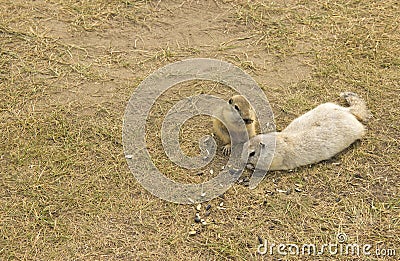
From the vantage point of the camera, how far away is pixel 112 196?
14.7 ft

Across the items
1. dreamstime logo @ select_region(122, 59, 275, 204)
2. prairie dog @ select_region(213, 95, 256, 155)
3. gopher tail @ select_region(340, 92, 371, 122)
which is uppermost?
gopher tail @ select_region(340, 92, 371, 122)

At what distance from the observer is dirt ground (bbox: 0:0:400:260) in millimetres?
4168

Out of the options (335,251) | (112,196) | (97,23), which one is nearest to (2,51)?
(97,23)

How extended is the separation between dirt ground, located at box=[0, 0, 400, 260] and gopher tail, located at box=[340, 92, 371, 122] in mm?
96

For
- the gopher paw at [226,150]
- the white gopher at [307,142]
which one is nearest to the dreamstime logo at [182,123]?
the gopher paw at [226,150]

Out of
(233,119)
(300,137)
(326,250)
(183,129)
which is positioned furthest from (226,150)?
(326,250)

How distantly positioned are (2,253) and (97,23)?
3.47m

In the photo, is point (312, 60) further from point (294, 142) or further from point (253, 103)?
point (294, 142)

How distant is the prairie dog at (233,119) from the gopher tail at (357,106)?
1067 millimetres

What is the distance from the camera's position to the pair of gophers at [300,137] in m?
4.61

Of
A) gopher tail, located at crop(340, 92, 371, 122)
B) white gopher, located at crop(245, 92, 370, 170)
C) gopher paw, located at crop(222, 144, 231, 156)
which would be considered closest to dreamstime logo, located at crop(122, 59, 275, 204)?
gopher paw, located at crop(222, 144, 231, 156)
